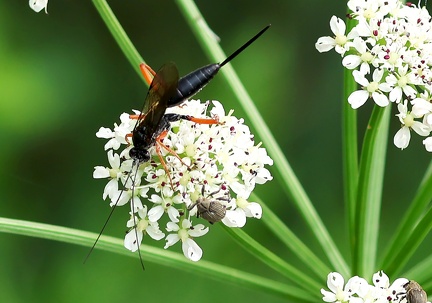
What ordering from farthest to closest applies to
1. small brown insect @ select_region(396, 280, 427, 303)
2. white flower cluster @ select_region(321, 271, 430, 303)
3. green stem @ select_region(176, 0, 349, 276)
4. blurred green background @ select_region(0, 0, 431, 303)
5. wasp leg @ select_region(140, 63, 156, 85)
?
blurred green background @ select_region(0, 0, 431, 303) < green stem @ select_region(176, 0, 349, 276) < wasp leg @ select_region(140, 63, 156, 85) < white flower cluster @ select_region(321, 271, 430, 303) < small brown insect @ select_region(396, 280, 427, 303)

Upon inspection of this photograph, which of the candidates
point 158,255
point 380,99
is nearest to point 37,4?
point 158,255

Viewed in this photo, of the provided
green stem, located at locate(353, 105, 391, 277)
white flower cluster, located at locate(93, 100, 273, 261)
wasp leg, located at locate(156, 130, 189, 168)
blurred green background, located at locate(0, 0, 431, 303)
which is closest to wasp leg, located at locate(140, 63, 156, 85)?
white flower cluster, located at locate(93, 100, 273, 261)

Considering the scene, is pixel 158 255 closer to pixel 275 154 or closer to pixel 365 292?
pixel 275 154

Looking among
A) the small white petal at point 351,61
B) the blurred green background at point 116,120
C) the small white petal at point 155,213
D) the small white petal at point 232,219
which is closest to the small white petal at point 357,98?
the small white petal at point 351,61

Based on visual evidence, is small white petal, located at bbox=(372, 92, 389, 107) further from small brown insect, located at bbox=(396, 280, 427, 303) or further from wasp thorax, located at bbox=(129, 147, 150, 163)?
wasp thorax, located at bbox=(129, 147, 150, 163)

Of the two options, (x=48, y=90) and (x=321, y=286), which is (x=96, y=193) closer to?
(x=48, y=90)

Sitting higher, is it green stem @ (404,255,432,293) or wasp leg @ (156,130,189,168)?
wasp leg @ (156,130,189,168)
